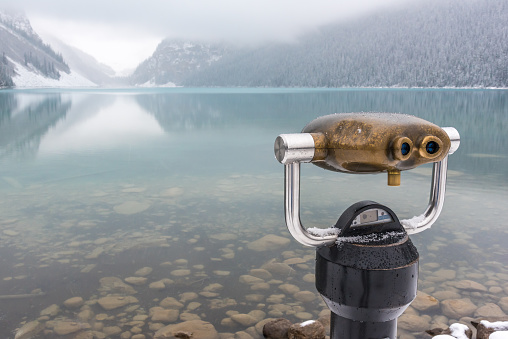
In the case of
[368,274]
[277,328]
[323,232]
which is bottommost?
[277,328]

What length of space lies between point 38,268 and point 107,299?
105 centimetres

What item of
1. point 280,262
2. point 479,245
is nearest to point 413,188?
point 479,245

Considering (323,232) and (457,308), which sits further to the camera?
(457,308)

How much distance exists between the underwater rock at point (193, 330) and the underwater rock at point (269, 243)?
1559 millimetres

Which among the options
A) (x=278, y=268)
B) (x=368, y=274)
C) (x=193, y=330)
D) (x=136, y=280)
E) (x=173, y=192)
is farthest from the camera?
(x=173, y=192)

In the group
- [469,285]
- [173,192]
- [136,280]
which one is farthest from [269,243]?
[173,192]

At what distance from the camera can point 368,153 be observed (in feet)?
4.06

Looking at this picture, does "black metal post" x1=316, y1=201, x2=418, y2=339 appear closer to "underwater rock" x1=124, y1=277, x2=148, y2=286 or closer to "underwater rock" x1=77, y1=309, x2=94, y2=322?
"underwater rock" x1=77, y1=309, x2=94, y2=322

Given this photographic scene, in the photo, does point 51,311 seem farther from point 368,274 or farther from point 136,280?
point 368,274

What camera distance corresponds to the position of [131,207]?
6.49 meters

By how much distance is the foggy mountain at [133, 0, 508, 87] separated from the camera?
10844 cm

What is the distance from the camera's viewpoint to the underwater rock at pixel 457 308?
3.62m

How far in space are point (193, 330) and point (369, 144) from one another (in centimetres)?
259

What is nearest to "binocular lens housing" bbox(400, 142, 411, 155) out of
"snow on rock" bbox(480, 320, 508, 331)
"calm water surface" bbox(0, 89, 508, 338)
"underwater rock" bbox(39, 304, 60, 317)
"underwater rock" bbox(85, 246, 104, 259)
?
"snow on rock" bbox(480, 320, 508, 331)
